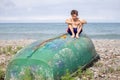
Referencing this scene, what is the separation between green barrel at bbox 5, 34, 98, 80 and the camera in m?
9.44

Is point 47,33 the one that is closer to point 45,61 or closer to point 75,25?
point 75,25

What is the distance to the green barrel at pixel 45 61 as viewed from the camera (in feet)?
31.0

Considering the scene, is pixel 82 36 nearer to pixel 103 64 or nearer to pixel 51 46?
pixel 103 64

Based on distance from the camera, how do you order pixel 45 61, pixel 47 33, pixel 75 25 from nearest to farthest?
pixel 45 61 → pixel 75 25 → pixel 47 33

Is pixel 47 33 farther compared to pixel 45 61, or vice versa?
pixel 47 33

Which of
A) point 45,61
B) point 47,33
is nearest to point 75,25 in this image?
point 45,61

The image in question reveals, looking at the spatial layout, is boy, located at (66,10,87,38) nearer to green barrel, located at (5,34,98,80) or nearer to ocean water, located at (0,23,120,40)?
green barrel, located at (5,34,98,80)

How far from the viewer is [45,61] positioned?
9.43 meters

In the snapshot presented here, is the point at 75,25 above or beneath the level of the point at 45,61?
above


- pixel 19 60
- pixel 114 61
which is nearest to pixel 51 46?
pixel 19 60

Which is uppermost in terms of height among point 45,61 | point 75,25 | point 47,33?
point 75,25

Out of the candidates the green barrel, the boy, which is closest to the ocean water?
the boy

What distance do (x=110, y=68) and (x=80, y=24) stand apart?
1691 millimetres

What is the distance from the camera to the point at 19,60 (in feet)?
31.9
